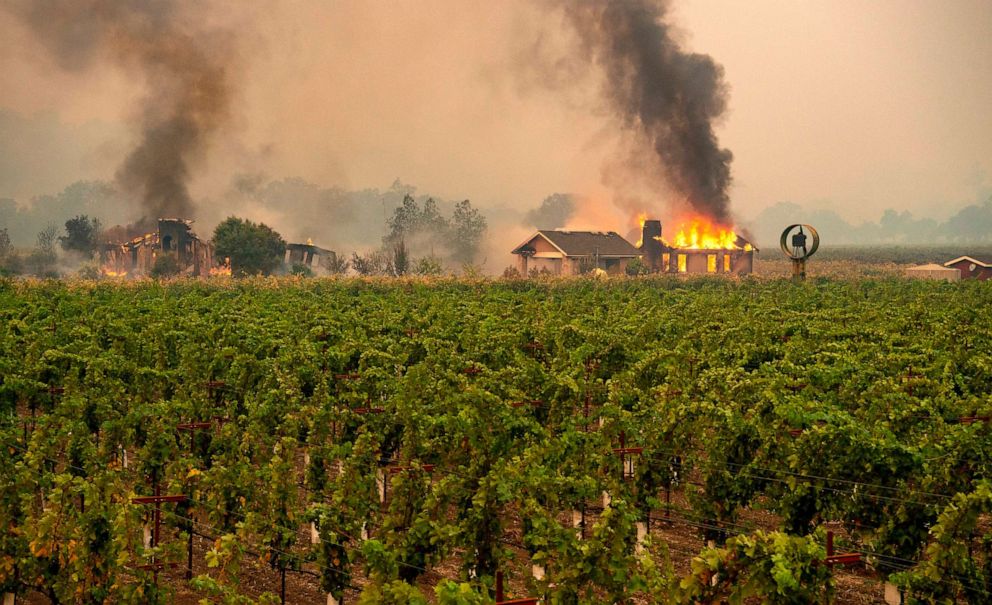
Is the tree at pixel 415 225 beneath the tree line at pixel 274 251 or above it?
above

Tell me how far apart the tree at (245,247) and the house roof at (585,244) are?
2147 cm

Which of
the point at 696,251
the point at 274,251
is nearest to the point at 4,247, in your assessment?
the point at 274,251

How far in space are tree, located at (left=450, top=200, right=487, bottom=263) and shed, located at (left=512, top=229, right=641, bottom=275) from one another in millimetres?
52059

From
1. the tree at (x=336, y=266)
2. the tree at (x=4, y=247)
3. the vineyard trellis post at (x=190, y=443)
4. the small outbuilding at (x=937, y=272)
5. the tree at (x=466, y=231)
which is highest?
the tree at (x=466, y=231)

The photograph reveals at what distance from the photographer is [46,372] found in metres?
24.2

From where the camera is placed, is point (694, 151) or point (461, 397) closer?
point (461, 397)

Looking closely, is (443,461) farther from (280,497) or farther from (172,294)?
(172,294)

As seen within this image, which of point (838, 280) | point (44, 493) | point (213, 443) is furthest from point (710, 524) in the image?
point (838, 280)

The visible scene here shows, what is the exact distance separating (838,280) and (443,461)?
194 feet

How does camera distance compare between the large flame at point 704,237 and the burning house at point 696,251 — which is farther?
the large flame at point 704,237

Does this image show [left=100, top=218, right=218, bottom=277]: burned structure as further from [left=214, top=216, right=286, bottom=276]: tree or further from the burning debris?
the burning debris

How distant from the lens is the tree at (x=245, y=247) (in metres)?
86.0

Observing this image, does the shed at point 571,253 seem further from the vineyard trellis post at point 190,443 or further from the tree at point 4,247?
the vineyard trellis post at point 190,443

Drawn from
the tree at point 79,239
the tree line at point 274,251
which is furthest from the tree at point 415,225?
the tree at point 79,239
